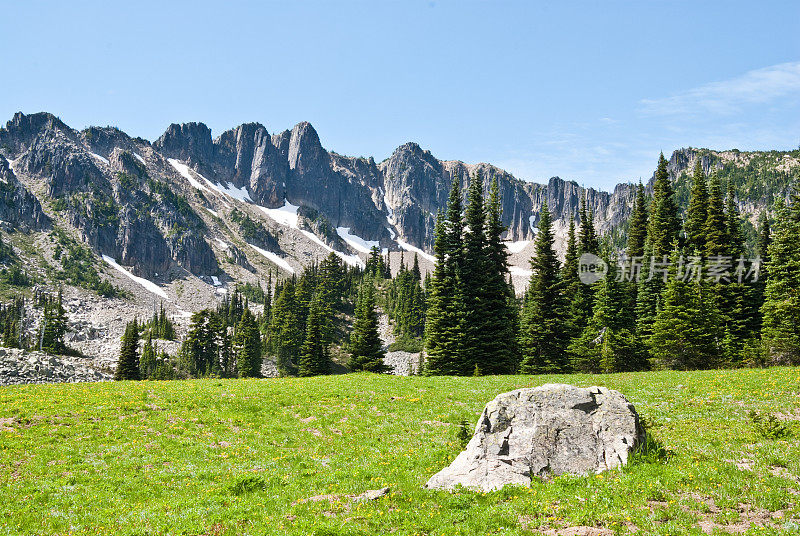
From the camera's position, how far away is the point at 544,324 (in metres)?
56.8

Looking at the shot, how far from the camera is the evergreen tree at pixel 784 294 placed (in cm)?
4719

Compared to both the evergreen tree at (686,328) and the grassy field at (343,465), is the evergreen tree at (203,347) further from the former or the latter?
the evergreen tree at (686,328)

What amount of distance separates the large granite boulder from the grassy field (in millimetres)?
774

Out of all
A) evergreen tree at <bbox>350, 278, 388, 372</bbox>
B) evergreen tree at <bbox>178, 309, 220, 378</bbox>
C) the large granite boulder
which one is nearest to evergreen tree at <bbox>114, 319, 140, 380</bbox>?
evergreen tree at <bbox>178, 309, 220, 378</bbox>

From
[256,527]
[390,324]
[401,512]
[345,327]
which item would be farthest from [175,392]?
[390,324]

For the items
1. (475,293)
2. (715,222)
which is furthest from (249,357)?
(715,222)

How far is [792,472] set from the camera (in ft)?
45.4

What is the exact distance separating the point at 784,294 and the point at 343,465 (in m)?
50.9

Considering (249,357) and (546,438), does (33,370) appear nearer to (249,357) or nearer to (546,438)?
(249,357)

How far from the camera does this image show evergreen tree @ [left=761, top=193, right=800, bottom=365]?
47188 mm

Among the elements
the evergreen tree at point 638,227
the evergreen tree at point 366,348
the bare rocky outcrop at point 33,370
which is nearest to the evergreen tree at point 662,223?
the evergreen tree at point 638,227

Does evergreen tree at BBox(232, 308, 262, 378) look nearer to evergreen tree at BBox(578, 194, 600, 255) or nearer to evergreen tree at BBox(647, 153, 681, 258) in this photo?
evergreen tree at BBox(578, 194, 600, 255)

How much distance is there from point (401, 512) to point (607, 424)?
784cm

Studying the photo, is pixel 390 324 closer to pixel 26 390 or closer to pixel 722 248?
pixel 722 248
